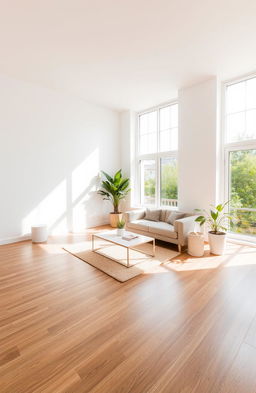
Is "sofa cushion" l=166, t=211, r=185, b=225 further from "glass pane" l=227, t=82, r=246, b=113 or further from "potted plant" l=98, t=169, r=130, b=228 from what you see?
"glass pane" l=227, t=82, r=246, b=113

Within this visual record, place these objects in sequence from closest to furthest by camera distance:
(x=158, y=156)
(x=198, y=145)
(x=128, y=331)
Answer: (x=128, y=331)
(x=198, y=145)
(x=158, y=156)

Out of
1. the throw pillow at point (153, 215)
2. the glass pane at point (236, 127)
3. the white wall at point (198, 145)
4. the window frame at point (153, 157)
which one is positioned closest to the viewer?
the glass pane at point (236, 127)

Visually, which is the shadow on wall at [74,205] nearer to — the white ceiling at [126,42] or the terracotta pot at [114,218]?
the terracotta pot at [114,218]

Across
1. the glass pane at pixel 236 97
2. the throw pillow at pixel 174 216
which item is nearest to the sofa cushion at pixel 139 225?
the throw pillow at pixel 174 216

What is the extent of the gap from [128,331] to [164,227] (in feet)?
8.26

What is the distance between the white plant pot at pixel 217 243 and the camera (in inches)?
144

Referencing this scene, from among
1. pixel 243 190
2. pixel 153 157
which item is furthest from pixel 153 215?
pixel 243 190

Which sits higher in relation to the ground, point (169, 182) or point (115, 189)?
point (169, 182)

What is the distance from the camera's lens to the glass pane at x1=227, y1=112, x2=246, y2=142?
164 inches

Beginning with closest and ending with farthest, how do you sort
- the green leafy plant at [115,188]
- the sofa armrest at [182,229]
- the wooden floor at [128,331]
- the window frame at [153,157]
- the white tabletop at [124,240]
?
the wooden floor at [128,331]
the white tabletop at [124,240]
the sofa armrest at [182,229]
the window frame at [153,157]
the green leafy plant at [115,188]

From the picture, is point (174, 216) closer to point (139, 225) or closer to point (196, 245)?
point (139, 225)

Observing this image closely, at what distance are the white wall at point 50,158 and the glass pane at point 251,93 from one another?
3.77 m

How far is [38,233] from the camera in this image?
450 cm

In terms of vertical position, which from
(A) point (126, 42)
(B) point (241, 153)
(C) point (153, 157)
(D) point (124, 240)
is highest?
(A) point (126, 42)
